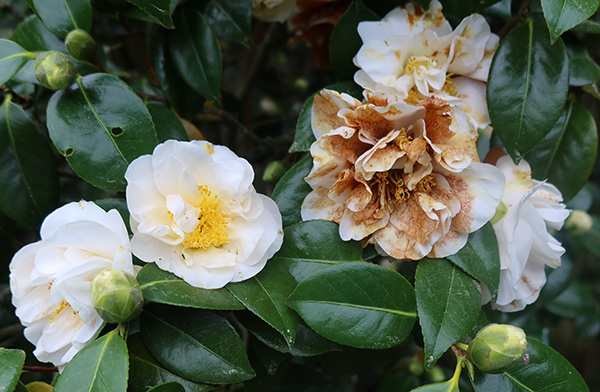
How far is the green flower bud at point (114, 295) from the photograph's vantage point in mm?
638

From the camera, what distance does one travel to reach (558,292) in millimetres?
1420

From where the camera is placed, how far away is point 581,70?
2.90ft

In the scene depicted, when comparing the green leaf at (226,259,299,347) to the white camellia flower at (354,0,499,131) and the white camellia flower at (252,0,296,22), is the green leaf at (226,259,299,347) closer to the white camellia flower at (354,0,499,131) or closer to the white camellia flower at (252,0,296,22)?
the white camellia flower at (354,0,499,131)

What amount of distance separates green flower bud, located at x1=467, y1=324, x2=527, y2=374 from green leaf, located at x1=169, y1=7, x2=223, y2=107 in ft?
1.79

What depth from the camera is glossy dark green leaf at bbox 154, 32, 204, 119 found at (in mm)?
979

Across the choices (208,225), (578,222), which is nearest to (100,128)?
(208,225)

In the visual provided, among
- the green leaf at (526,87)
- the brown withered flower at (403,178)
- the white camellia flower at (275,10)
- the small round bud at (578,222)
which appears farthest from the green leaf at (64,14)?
the small round bud at (578,222)

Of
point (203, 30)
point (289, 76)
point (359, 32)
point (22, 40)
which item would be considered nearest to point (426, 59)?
point (359, 32)

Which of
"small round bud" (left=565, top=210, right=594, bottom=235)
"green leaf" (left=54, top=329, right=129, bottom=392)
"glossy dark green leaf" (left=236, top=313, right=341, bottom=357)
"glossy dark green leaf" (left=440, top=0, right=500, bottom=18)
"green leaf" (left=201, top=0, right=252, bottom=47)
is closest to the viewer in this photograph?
"green leaf" (left=54, top=329, right=129, bottom=392)

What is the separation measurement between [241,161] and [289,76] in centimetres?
120

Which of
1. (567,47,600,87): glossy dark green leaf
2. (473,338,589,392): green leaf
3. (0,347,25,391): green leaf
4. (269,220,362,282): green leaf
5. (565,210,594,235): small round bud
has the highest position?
(567,47,600,87): glossy dark green leaf

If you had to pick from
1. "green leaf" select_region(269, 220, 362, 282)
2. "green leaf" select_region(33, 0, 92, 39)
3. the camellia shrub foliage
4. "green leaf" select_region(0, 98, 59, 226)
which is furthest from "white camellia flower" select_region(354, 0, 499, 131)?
"green leaf" select_region(0, 98, 59, 226)

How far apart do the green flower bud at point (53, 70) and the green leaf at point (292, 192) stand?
0.33 metres

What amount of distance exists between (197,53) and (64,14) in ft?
0.68
